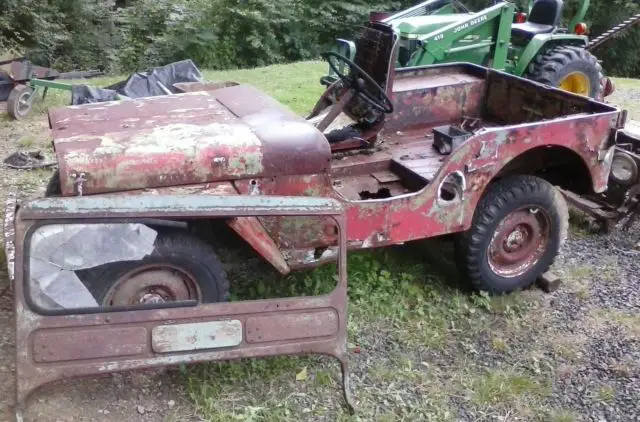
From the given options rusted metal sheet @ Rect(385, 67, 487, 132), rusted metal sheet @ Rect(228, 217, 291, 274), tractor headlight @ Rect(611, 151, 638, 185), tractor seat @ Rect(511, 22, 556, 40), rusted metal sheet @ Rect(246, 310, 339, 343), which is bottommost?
rusted metal sheet @ Rect(246, 310, 339, 343)

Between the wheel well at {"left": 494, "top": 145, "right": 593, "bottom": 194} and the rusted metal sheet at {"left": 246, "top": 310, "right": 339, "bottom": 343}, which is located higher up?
the wheel well at {"left": 494, "top": 145, "right": 593, "bottom": 194}

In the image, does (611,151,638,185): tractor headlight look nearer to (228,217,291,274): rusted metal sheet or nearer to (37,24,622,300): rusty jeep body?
(37,24,622,300): rusty jeep body

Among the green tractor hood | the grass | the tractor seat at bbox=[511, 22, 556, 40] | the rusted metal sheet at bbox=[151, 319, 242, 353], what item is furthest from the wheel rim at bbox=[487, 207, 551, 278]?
the grass

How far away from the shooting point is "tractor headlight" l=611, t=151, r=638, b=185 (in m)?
5.02

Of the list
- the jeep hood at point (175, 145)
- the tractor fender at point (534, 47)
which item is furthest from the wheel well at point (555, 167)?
the tractor fender at point (534, 47)

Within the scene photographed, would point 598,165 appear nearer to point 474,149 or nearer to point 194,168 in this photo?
point 474,149

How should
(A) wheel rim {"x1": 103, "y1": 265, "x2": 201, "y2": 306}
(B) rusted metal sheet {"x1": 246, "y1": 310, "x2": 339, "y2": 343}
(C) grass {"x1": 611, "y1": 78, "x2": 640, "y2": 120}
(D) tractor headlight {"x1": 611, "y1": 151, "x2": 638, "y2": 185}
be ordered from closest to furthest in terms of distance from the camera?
(B) rusted metal sheet {"x1": 246, "y1": 310, "x2": 339, "y2": 343} → (A) wheel rim {"x1": 103, "y1": 265, "x2": 201, "y2": 306} → (D) tractor headlight {"x1": 611, "y1": 151, "x2": 638, "y2": 185} → (C) grass {"x1": 611, "y1": 78, "x2": 640, "y2": 120}

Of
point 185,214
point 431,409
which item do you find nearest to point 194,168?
point 185,214

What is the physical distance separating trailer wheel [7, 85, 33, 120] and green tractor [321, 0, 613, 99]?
→ 3253 mm

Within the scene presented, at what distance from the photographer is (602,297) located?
4.39m

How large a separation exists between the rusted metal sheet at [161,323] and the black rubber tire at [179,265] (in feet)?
0.95

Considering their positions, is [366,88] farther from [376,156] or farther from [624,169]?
[624,169]

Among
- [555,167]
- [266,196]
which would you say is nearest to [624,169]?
[555,167]

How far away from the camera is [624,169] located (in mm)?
5102
